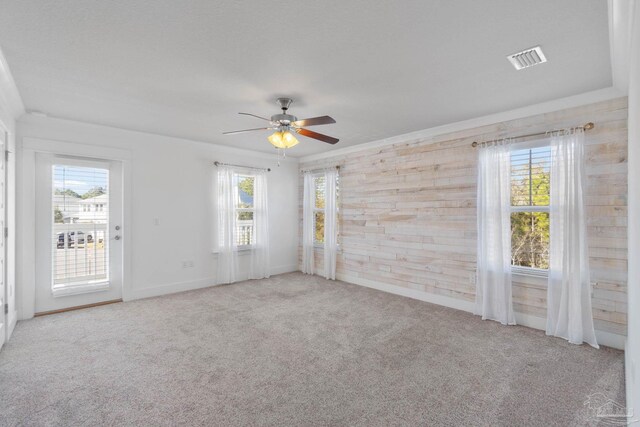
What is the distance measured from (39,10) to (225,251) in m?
4.03

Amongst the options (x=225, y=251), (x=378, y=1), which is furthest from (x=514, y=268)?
(x=225, y=251)

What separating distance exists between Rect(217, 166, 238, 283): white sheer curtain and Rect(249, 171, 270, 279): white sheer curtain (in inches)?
20.9

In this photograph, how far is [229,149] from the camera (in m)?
5.50

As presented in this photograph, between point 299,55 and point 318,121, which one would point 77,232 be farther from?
point 299,55

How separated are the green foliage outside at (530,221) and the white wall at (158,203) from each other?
440 centimetres

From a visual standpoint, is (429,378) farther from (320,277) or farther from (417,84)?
(320,277)

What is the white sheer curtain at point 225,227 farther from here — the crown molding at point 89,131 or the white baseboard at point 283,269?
the white baseboard at point 283,269

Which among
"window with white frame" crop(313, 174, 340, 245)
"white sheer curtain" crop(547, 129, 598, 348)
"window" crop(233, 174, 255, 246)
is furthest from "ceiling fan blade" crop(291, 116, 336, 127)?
"window with white frame" crop(313, 174, 340, 245)

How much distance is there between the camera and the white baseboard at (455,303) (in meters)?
2.96

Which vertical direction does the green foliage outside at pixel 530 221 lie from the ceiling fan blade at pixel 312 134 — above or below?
below

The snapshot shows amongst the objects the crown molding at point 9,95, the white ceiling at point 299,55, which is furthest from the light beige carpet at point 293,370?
the white ceiling at point 299,55

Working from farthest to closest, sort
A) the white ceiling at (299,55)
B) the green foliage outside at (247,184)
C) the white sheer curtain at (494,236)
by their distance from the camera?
1. the green foliage outside at (247,184)
2. the white sheer curtain at (494,236)
3. the white ceiling at (299,55)

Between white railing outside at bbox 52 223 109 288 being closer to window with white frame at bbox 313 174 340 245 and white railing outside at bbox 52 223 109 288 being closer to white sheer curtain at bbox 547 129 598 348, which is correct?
window with white frame at bbox 313 174 340 245

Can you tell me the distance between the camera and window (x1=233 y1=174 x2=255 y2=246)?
5.73 meters
